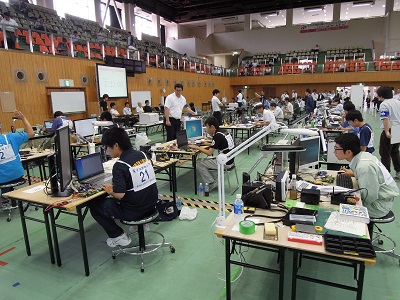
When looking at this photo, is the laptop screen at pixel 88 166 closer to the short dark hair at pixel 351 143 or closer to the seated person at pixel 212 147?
the seated person at pixel 212 147

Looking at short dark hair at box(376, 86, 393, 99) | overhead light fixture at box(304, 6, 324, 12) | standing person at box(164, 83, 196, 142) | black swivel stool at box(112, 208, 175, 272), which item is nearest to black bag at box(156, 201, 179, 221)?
black swivel stool at box(112, 208, 175, 272)

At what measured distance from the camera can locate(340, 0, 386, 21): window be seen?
2303cm

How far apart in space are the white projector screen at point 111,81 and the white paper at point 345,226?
9.71 m

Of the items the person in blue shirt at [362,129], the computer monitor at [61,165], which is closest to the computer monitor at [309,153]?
the person in blue shirt at [362,129]

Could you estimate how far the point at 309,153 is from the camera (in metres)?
3.69

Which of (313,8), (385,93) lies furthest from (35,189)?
(313,8)

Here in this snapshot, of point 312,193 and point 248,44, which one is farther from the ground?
point 248,44

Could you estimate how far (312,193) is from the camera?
8.87 feet

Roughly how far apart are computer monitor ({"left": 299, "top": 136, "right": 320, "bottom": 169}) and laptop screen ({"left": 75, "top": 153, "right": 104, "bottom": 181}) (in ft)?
8.63

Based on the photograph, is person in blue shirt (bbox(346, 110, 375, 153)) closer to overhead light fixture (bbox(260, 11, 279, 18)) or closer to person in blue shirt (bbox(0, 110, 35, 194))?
person in blue shirt (bbox(0, 110, 35, 194))

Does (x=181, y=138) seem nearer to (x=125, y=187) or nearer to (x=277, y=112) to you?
(x=125, y=187)

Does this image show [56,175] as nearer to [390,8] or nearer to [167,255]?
[167,255]

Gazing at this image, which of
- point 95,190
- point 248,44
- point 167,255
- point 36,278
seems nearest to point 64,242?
point 36,278

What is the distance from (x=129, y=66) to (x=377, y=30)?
2093 cm
